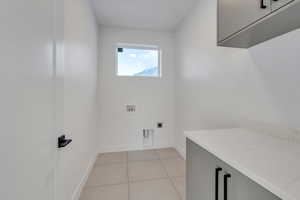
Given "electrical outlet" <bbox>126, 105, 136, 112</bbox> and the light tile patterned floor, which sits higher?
"electrical outlet" <bbox>126, 105, 136, 112</bbox>

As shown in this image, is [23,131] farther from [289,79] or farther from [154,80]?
[154,80]

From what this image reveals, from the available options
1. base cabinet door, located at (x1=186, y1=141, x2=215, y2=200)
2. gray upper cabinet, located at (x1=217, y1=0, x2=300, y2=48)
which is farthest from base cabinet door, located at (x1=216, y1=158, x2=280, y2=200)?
gray upper cabinet, located at (x1=217, y1=0, x2=300, y2=48)

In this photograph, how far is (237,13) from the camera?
3.35ft

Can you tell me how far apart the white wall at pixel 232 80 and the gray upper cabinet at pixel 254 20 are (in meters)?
0.14

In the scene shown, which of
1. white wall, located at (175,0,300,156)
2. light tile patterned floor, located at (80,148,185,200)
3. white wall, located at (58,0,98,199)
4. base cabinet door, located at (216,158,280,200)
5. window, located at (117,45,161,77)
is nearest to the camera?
base cabinet door, located at (216,158,280,200)

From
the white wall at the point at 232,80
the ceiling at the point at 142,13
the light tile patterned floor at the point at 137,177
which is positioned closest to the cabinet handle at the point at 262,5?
the white wall at the point at 232,80

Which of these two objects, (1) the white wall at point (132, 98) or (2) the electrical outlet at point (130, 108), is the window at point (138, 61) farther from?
(2) the electrical outlet at point (130, 108)

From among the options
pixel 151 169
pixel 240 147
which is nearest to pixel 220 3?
pixel 240 147

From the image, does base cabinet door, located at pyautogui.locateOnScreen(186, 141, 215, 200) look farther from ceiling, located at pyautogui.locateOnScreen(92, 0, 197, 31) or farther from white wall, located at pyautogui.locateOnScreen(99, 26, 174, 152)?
ceiling, located at pyautogui.locateOnScreen(92, 0, 197, 31)

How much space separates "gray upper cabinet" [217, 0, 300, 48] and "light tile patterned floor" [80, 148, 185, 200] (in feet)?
5.73

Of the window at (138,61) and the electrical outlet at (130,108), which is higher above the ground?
the window at (138,61)

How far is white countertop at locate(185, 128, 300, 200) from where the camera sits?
547 mm

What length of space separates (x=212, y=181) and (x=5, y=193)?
3.21 feet

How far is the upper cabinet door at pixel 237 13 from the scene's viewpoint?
2.77 ft
